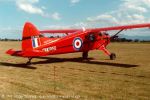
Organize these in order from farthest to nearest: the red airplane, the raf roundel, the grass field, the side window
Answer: the side window → the raf roundel → the red airplane → the grass field

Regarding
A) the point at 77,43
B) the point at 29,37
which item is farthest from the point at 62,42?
the point at 29,37

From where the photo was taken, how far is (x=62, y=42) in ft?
65.3

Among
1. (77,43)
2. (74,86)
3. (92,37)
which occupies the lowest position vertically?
(74,86)

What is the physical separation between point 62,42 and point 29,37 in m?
2.85

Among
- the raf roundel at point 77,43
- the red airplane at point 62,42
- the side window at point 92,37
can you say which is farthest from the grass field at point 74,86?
the side window at point 92,37

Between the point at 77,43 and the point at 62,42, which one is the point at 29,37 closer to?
the point at 62,42

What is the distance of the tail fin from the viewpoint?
17.7 metres

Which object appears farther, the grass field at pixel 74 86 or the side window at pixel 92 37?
the side window at pixel 92 37

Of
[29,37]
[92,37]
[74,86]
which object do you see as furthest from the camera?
[92,37]

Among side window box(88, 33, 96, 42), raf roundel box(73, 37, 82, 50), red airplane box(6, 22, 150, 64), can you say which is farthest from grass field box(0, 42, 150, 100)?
side window box(88, 33, 96, 42)

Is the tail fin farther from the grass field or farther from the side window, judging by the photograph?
the side window

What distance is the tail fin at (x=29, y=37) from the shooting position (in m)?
17.7

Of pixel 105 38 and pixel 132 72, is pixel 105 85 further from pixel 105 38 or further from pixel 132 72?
pixel 105 38

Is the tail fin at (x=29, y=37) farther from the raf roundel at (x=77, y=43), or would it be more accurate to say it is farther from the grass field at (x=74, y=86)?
the raf roundel at (x=77, y=43)
